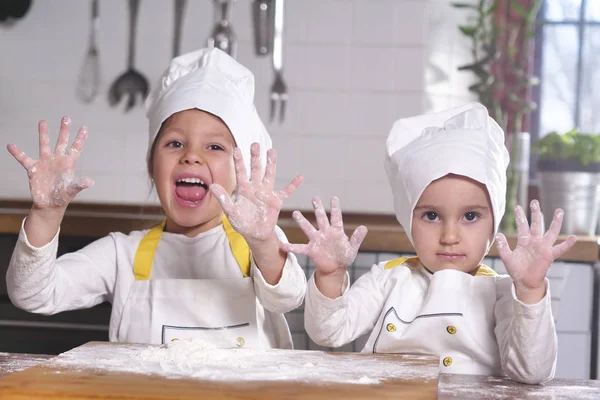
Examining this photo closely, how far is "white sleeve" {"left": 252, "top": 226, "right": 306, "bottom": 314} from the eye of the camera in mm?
1229

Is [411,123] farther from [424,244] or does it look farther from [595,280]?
[595,280]

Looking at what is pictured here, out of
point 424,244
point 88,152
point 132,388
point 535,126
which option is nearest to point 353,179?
point 535,126

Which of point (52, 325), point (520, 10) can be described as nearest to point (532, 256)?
point (52, 325)

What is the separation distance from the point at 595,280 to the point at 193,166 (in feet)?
3.25

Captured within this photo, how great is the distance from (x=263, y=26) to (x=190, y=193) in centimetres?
130

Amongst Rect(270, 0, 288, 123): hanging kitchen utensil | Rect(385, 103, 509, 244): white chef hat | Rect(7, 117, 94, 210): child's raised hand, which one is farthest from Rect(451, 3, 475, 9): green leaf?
Rect(7, 117, 94, 210): child's raised hand

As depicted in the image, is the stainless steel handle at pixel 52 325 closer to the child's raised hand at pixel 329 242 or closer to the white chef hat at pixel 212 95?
the white chef hat at pixel 212 95

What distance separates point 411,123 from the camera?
1.39m

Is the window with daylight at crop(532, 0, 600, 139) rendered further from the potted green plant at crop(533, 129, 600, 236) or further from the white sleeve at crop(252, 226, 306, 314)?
→ the white sleeve at crop(252, 226, 306, 314)

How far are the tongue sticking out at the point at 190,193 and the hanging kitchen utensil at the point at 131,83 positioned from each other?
1.30 metres

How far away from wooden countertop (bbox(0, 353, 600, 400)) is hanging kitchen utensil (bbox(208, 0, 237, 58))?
1.63 meters

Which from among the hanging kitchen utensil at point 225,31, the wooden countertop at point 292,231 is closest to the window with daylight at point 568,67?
the wooden countertop at point 292,231

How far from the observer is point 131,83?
2.64m

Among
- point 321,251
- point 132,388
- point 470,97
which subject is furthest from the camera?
point 470,97
